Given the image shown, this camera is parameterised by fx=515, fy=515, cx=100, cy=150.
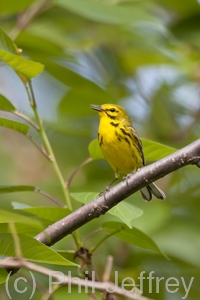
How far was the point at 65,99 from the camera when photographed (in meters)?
4.59

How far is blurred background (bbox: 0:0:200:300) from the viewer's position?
3693mm

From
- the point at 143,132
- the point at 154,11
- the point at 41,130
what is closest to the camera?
the point at 41,130

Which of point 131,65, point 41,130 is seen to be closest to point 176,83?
point 131,65

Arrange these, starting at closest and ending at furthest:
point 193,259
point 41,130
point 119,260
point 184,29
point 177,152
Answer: point 177,152 → point 41,130 → point 193,259 → point 119,260 → point 184,29

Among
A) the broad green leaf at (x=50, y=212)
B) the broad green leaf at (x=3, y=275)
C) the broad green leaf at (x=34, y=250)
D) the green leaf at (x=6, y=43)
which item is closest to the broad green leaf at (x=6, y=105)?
the green leaf at (x=6, y=43)

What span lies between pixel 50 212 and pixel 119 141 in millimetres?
1993

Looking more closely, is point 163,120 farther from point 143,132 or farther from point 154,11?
point 154,11

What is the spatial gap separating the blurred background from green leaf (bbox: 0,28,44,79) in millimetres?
1102

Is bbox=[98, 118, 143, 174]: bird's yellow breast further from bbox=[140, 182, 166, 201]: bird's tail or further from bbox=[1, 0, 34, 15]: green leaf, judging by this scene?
bbox=[1, 0, 34, 15]: green leaf

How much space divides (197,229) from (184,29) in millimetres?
1864

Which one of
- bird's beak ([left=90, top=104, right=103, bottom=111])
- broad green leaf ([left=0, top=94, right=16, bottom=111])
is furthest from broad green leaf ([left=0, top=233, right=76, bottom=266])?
bird's beak ([left=90, top=104, right=103, bottom=111])

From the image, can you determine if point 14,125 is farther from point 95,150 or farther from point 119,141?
point 119,141

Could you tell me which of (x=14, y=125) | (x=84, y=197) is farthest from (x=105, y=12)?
(x=84, y=197)

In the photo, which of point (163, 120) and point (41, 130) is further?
point (163, 120)
